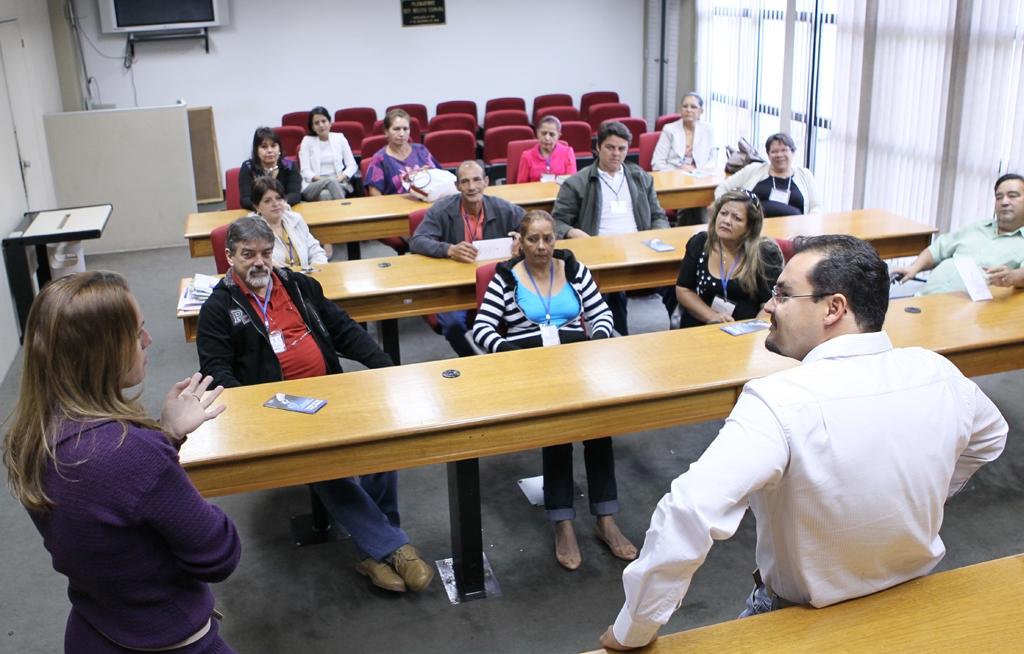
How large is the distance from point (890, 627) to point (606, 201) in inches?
161

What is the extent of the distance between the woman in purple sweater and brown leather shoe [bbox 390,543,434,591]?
1604 mm

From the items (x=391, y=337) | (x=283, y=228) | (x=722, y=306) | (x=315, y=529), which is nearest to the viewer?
(x=315, y=529)

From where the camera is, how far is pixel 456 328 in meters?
4.61

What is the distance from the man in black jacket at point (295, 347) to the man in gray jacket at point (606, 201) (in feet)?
7.15

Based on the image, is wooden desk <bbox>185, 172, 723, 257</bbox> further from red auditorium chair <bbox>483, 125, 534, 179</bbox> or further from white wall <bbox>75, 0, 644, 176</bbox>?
white wall <bbox>75, 0, 644, 176</bbox>

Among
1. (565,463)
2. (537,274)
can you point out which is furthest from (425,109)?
(565,463)

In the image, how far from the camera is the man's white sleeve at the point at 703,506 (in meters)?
1.53

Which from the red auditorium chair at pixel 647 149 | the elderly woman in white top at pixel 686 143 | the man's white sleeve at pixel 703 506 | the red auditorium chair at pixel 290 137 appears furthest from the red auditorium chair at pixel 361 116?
the man's white sleeve at pixel 703 506

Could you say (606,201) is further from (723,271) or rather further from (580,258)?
(723,271)

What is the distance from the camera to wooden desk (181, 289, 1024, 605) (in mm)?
2842

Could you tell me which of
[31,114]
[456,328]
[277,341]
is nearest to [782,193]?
[456,328]

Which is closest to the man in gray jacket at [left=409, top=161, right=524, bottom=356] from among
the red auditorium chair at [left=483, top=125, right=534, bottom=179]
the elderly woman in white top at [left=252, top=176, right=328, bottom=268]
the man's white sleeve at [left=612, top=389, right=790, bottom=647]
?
the elderly woman in white top at [left=252, top=176, right=328, bottom=268]

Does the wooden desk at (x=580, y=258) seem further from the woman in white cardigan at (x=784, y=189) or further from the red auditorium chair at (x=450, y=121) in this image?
the red auditorium chair at (x=450, y=121)

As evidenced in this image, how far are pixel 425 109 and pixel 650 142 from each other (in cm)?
364
